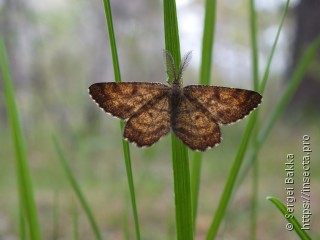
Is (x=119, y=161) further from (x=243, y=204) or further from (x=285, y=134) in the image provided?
(x=243, y=204)

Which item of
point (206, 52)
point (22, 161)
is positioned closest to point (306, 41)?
point (206, 52)

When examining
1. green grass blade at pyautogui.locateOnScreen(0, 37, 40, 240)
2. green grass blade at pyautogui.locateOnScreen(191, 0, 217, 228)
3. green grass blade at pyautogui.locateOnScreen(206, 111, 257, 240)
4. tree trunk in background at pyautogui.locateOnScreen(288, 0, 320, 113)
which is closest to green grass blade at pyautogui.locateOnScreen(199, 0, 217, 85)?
green grass blade at pyautogui.locateOnScreen(191, 0, 217, 228)

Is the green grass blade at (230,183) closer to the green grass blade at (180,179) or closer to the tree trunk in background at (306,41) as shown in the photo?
the green grass blade at (180,179)

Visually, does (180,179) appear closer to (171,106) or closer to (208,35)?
(171,106)

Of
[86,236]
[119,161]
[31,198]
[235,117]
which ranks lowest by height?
[119,161]

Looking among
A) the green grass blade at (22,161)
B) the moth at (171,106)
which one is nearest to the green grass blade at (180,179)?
the moth at (171,106)

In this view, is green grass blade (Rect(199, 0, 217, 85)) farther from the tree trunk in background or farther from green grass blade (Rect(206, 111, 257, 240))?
the tree trunk in background

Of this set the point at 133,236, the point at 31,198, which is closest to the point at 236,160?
the point at 31,198
